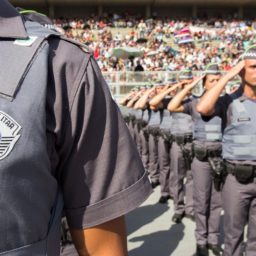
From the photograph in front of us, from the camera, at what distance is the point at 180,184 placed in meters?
5.83

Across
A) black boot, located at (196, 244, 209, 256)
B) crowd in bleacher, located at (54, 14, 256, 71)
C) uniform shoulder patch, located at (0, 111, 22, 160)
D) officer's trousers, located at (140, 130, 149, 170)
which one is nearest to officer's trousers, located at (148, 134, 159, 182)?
officer's trousers, located at (140, 130, 149, 170)

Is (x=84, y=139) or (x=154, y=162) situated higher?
(x=84, y=139)

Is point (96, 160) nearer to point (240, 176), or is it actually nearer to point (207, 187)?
point (240, 176)

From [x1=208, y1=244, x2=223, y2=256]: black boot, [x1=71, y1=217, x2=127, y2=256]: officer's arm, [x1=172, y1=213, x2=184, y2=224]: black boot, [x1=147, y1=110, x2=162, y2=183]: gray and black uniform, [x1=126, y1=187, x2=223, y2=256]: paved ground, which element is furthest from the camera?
[x1=147, y1=110, x2=162, y2=183]: gray and black uniform

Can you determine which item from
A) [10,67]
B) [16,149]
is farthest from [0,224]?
[10,67]

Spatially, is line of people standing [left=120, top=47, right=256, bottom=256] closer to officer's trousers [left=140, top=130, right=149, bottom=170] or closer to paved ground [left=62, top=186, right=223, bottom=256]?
paved ground [left=62, top=186, right=223, bottom=256]

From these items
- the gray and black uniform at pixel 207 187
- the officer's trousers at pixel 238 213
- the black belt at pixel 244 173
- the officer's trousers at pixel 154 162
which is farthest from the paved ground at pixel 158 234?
the officer's trousers at pixel 154 162

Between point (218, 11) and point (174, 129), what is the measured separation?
28682 millimetres

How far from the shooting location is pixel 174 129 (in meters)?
6.04

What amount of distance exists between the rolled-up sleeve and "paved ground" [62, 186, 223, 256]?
3557mm

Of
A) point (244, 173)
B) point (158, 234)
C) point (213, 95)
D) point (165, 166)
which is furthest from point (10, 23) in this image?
point (165, 166)

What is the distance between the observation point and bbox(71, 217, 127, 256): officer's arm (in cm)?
91

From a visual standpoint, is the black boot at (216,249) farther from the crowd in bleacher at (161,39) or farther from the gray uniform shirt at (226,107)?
the crowd in bleacher at (161,39)

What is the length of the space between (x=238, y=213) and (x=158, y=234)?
1878mm
